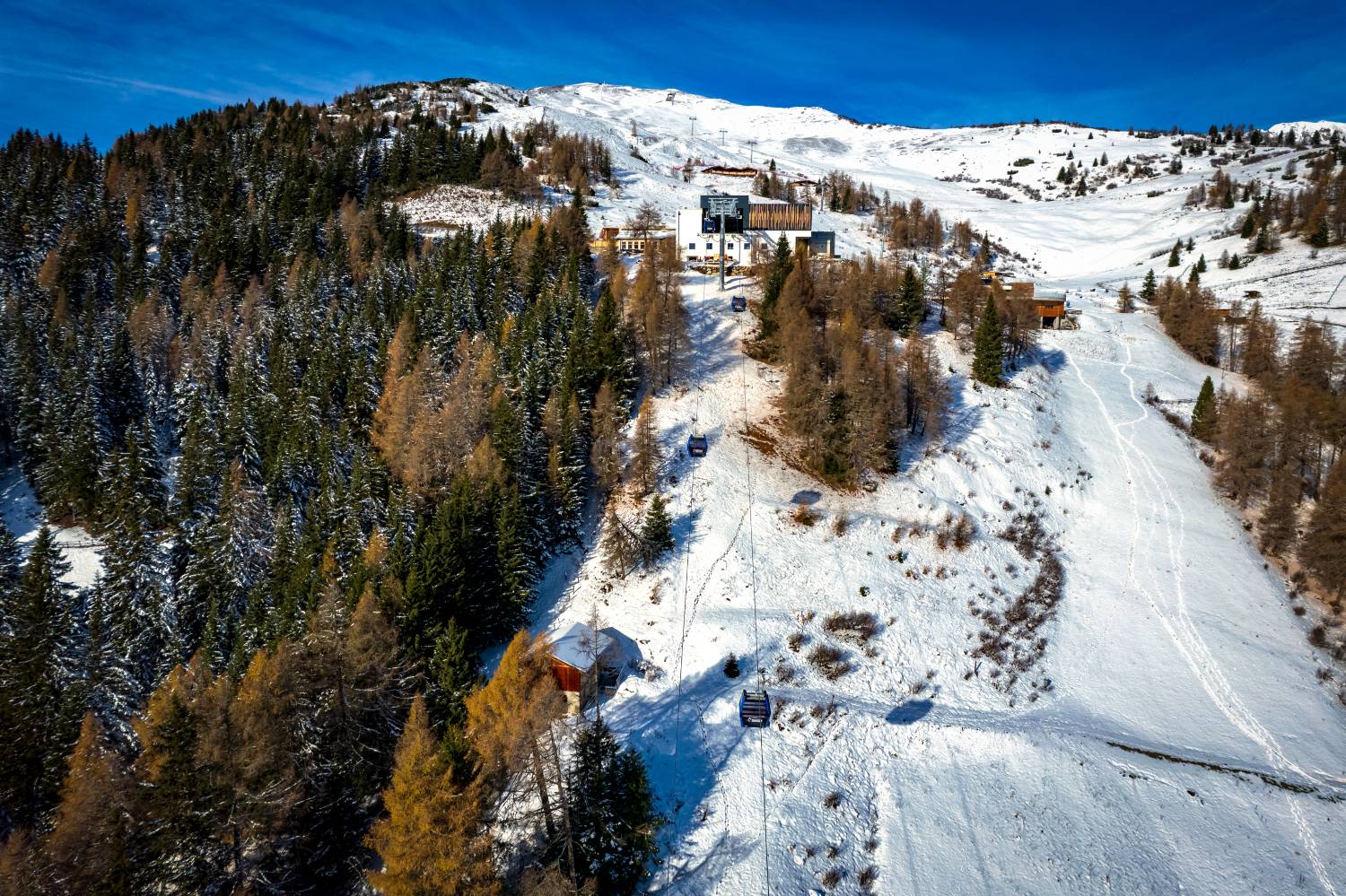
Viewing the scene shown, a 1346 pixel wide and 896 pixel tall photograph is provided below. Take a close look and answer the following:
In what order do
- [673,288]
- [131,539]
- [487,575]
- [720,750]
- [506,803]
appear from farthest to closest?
[673,288] < [131,539] < [487,575] < [720,750] < [506,803]

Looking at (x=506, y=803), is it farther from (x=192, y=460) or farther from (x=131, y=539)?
(x=192, y=460)

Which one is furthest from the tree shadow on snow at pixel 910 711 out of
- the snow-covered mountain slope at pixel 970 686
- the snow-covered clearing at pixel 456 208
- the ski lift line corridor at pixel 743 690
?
the snow-covered clearing at pixel 456 208

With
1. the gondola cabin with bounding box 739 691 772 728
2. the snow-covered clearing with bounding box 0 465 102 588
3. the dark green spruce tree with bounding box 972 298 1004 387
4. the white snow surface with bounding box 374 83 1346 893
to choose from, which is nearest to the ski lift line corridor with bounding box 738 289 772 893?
the gondola cabin with bounding box 739 691 772 728

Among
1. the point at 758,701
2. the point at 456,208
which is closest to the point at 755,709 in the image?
the point at 758,701

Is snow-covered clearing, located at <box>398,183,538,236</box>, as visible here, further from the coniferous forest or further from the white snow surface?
the white snow surface

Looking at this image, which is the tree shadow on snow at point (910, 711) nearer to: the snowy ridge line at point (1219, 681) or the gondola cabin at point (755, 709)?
the gondola cabin at point (755, 709)

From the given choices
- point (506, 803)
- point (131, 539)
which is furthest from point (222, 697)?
point (131, 539)

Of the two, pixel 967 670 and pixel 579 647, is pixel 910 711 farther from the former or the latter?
pixel 579 647
